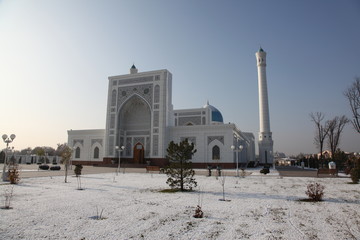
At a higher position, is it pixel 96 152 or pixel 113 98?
pixel 113 98

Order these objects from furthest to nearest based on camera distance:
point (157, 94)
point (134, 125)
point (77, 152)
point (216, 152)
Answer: point (77, 152), point (134, 125), point (157, 94), point (216, 152)

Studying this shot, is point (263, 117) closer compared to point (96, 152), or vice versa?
point (96, 152)

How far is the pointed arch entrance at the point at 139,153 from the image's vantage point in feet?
119

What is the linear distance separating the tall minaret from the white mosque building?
10161mm


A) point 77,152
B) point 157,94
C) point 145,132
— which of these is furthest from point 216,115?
point 77,152

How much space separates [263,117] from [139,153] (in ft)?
78.1

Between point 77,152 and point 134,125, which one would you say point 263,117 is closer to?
point 134,125

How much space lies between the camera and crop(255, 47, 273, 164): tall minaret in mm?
45594

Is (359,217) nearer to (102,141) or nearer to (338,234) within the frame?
(338,234)

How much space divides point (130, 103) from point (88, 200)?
31670 mm

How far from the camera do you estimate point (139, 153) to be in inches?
1459

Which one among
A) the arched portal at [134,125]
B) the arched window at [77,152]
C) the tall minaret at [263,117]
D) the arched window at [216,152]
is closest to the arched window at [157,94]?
the arched portal at [134,125]

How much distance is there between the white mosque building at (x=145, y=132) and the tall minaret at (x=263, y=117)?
400 inches

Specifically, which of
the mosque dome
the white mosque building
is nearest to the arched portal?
the white mosque building
